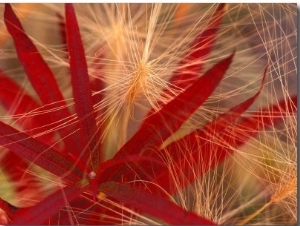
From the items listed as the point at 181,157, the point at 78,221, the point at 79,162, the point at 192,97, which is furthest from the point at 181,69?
the point at 78,221

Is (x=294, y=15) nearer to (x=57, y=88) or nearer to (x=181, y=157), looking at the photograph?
(x=181, y=157)

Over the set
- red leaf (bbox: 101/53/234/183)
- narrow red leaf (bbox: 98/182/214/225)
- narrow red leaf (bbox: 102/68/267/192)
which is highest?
red leaf (bbox: 101/53/234/183)

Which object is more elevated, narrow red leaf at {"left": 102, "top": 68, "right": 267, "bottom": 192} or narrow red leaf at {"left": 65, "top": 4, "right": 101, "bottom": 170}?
narrow red leaf at {"left": 65, "top": 4, "right": 101, "bottom": 170}

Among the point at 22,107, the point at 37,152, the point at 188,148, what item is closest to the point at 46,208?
the point at 37,152

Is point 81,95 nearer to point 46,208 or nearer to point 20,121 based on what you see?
point 20,121

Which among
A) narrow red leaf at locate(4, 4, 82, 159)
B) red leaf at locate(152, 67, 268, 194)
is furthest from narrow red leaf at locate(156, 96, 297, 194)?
narrow red leaf at locate(4, 4, 82, 159)

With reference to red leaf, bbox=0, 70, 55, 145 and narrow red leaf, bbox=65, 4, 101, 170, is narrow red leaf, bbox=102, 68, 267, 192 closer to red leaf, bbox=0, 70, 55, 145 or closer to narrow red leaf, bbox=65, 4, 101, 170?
narrow red leaf, bbox=65, 4, 101, 170
